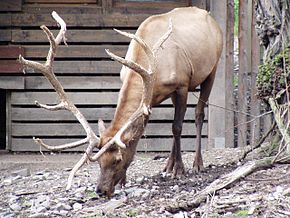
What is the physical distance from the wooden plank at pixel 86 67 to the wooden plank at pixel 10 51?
1.18 feet

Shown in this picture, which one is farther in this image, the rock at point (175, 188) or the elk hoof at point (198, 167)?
the elk hoof at point (198, 167)

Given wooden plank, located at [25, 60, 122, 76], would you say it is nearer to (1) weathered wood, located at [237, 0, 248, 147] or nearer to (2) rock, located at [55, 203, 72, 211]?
(1) weathered wood, located at [237, 0, 248, 147]

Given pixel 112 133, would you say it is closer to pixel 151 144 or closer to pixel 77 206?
pixel 77 206

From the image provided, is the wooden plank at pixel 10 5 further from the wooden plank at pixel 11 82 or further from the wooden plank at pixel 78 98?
the wooden plank at pixel 78 98

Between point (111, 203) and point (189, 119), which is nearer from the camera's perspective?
point (111, 203)

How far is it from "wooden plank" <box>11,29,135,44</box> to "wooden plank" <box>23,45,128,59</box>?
9cm

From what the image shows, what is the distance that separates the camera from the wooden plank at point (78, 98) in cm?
1092

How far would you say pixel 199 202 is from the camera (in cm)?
621

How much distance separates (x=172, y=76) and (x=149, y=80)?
854 mm

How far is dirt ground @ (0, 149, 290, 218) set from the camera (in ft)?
19.4

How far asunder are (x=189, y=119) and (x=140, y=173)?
2.61 m

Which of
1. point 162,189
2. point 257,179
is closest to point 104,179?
point 162,189

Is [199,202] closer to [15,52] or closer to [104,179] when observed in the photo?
[104,179]

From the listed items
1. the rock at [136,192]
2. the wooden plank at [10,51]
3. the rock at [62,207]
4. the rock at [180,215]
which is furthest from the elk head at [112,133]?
the wooden plank at [10,51]
